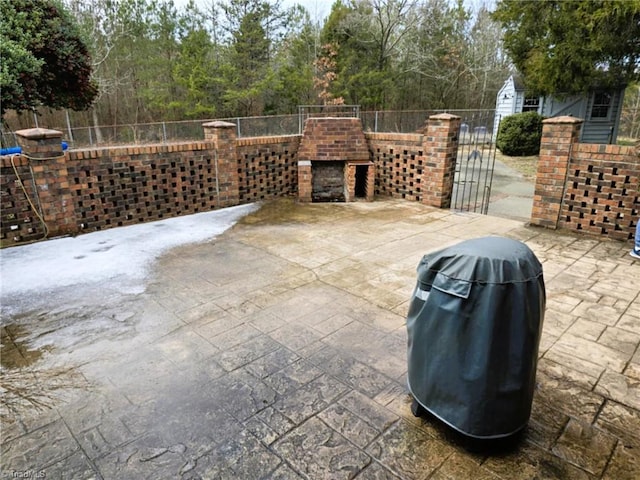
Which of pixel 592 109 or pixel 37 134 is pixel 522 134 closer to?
pixel 592 109

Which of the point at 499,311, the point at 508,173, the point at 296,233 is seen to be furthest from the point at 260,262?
the point at 508,173

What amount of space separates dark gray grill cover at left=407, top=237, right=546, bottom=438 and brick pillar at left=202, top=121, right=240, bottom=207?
5.59 m

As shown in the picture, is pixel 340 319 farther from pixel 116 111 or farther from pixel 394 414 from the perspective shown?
pixel 116 111

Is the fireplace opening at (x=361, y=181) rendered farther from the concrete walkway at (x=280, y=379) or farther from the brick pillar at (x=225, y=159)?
the concrete walkway at (x=280, y=379)

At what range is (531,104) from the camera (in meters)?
16.1

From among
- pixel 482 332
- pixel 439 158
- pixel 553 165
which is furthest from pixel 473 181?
pixel 482 332

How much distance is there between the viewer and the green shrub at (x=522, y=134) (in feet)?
46.9

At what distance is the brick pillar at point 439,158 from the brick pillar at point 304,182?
206cm

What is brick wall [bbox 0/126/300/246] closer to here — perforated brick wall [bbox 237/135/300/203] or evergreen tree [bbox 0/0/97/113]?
perforated brick wall [bbox 237/135/300/203]

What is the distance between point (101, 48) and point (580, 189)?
19.4 m

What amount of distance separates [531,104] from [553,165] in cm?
1236

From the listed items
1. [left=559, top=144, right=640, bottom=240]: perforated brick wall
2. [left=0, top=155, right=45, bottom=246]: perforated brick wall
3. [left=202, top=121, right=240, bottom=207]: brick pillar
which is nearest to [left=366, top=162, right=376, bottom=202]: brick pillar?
[left=202, top=121, right=240, bottom=207]: brick pillar

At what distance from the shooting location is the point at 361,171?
26.0ft

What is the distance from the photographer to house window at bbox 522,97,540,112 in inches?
625
